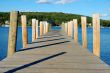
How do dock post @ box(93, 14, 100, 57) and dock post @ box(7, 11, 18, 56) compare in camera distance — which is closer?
dock post @ box(7, 11, 18, 56)

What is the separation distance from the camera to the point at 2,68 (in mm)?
6828

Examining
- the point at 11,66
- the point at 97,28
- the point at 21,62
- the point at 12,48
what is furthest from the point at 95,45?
the point at 11,66

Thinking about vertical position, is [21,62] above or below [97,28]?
below

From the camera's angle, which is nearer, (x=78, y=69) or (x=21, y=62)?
(x=78, y=69)

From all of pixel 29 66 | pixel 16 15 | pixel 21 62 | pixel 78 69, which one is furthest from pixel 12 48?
pixel 78 69

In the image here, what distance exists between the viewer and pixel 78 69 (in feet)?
22.7

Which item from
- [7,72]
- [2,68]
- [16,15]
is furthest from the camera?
[16,15]

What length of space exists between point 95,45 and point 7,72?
16.4 feet

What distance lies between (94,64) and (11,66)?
2.05 m

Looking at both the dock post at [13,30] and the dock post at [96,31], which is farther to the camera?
the dock post at [96,31]

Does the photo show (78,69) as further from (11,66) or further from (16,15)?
(16,15)

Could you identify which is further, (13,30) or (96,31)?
(96,31)

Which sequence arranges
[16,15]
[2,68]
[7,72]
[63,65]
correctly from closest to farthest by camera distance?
[7,72] < [2,68] < [63,65] < [16,15]

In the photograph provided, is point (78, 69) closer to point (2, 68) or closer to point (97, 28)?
point (2, 68)
